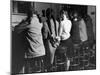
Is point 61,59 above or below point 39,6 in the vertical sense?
below

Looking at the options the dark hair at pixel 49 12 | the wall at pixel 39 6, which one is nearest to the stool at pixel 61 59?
the dark hair at pixel 49 12

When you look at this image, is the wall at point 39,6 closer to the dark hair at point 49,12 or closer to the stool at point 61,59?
the dark hair at point 49,12

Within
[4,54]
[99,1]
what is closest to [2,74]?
[4,54]

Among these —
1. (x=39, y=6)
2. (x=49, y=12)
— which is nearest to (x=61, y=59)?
(x=49, y=12)

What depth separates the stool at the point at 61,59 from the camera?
8.31 feet

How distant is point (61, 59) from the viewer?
8.37 feet

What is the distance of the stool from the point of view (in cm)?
253

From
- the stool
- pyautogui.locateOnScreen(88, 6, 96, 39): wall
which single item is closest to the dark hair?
the stool

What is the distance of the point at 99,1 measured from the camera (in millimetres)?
2709

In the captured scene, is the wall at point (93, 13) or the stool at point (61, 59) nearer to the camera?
the stool at point (61, 59)

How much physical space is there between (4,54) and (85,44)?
43.4 inches

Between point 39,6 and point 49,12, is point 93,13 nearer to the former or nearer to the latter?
point 49,12

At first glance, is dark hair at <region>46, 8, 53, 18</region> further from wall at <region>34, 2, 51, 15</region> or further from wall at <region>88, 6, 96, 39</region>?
wall at <region>88, 6, 96, 39</region>

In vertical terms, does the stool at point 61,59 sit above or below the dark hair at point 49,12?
below
